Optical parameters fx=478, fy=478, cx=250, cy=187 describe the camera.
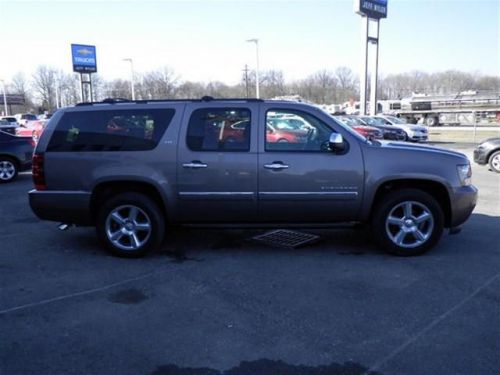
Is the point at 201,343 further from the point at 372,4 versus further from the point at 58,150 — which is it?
the point at 372,4

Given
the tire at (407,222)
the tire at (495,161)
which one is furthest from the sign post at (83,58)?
the tire at (407,222)

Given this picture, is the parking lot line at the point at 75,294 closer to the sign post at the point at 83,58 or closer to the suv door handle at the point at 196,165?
the suv door handle at the point at 196,165

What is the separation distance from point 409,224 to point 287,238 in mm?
1618

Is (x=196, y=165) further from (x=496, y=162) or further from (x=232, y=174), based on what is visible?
(x=496, y=162)

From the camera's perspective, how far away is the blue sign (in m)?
47.7

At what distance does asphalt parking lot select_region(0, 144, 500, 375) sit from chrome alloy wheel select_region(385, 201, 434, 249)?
256 millimetres

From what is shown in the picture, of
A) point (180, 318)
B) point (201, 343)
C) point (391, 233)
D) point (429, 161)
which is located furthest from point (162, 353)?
point (429, 161)

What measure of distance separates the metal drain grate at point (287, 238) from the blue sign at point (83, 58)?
4633cm

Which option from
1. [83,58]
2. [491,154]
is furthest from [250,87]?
[491,154]

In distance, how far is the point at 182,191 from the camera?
18.1ft

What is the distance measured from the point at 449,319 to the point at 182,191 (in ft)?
10.1

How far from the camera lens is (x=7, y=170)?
12.3 meters

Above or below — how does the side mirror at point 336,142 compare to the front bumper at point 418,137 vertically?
above

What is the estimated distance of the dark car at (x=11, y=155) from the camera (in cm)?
1215
